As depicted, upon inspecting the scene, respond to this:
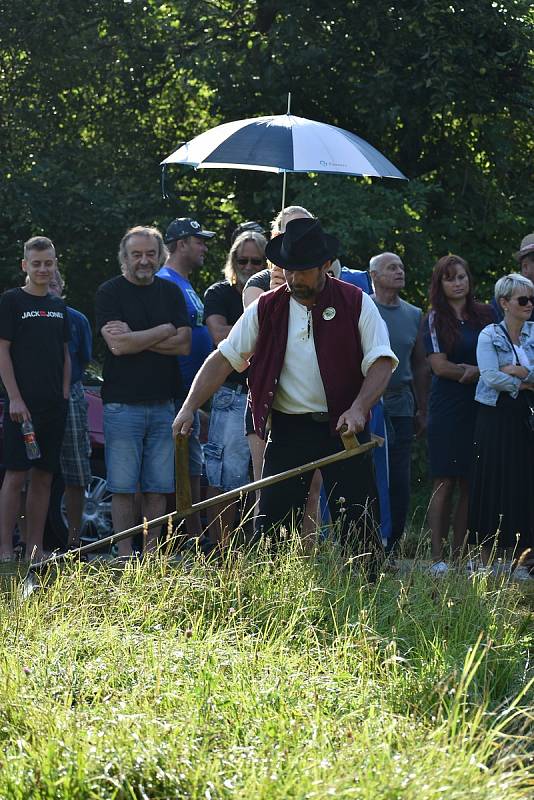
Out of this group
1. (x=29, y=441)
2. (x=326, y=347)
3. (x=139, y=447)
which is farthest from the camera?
(x=29, y=441)

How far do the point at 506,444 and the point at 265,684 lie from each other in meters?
4.16

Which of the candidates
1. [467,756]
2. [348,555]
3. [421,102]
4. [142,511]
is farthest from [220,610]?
[421,102]

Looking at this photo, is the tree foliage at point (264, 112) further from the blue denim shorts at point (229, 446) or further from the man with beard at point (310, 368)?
the man with beard at point (310, 368)

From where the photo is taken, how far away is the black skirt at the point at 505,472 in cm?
837

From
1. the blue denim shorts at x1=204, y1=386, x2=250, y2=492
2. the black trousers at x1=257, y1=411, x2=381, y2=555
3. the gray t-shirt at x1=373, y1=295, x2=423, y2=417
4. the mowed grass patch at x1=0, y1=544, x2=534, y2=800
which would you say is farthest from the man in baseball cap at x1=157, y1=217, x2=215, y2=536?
the mowed grass patch at x1=0, y1=544, x2=534, y2=800

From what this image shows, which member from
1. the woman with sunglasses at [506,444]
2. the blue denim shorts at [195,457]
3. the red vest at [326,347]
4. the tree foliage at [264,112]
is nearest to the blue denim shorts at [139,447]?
the blue denim shorts at [195,457]

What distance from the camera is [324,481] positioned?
6.52m

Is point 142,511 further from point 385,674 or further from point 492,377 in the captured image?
point 385,674

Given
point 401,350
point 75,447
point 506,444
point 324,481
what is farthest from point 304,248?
point 75,447

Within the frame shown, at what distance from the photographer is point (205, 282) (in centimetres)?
1534

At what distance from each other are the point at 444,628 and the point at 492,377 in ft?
9.94

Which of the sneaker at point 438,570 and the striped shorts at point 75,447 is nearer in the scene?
the sneaker at point 438,570

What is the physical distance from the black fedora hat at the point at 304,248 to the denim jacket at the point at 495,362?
6.88 feet

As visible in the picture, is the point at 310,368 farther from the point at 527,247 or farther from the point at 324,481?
the point at 527,247
